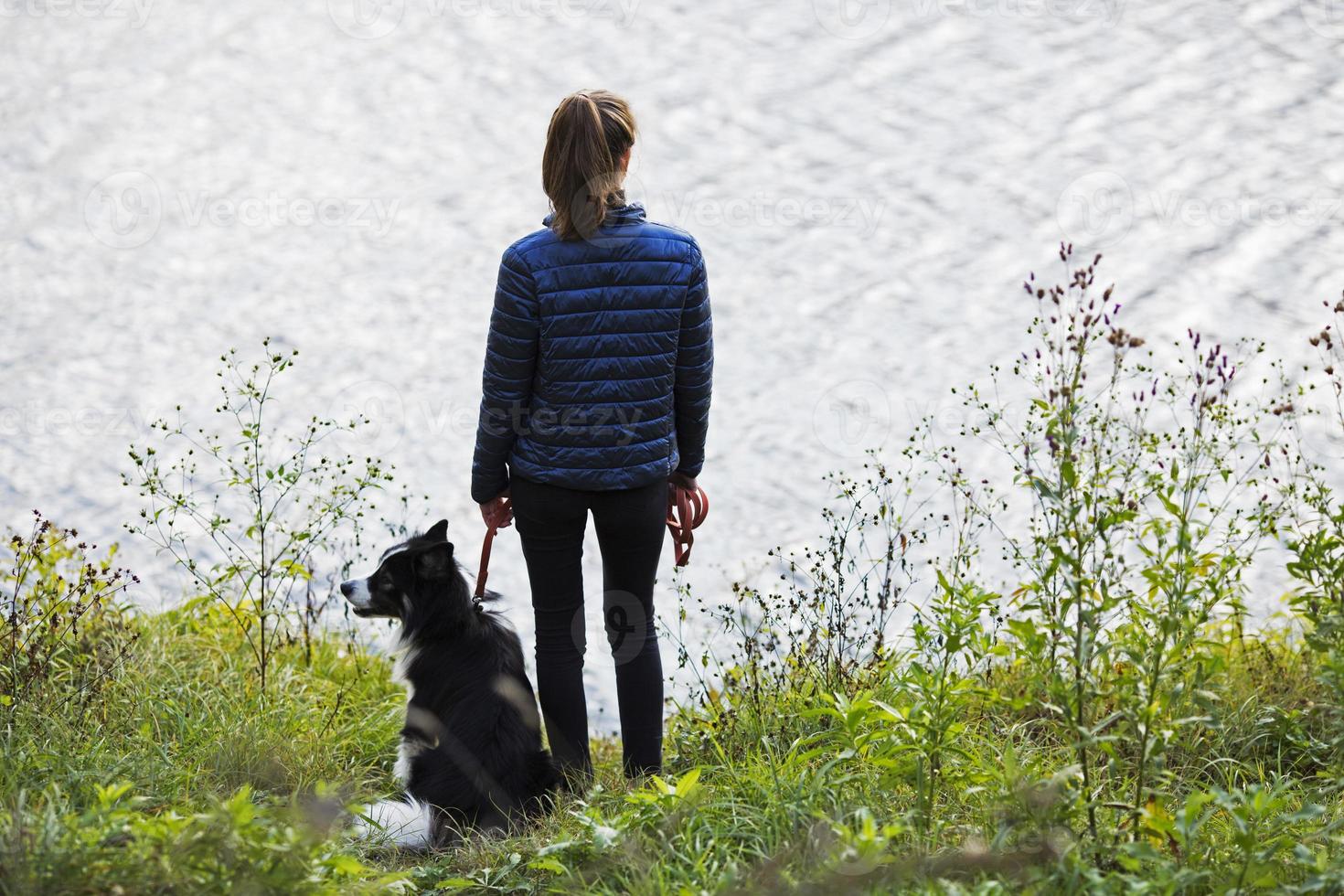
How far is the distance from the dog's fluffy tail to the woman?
0.42 metres

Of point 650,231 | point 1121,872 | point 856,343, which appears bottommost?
point 1121,872

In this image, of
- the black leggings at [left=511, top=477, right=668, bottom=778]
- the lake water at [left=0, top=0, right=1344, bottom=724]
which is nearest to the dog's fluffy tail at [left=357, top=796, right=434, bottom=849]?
the black leggings at [left=511, top=477, right=668, bottom=778]

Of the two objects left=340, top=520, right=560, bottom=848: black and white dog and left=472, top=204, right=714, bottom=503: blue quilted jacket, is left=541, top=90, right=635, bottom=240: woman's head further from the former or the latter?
left=340, top=520, right=560, bottom=848: black and white dog

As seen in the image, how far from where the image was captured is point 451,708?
3.78m

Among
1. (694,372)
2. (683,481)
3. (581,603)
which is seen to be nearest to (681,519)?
(683,481)

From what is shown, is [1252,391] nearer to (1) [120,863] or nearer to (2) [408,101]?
(1) [120,863]

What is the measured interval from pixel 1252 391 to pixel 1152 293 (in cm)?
122

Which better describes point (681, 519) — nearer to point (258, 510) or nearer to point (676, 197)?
point (258, 510)

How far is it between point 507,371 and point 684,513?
747 mm

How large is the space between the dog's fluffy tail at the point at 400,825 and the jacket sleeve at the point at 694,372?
1225 mm

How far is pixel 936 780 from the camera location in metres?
3.21

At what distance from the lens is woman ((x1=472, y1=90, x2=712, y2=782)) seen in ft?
11.1

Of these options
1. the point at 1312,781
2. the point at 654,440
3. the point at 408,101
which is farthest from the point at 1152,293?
the point at 408,101

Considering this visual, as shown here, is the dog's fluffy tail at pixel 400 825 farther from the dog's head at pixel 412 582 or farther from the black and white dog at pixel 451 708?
the dog's head at pixel 412 582
